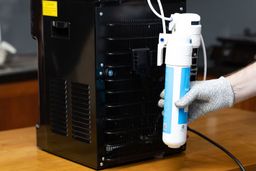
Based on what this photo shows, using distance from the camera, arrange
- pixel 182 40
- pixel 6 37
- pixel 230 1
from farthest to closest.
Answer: pixel 230 1 < pixel 6 37 < pixel 182 40

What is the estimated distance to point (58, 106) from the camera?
1.43 meters

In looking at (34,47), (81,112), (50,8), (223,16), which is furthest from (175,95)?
(223,16)

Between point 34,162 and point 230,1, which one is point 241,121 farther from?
point 230,1

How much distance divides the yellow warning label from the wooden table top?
364 millimetres

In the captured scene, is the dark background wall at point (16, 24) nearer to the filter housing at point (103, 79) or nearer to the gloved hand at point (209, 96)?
the filter housing at point (103, 79)

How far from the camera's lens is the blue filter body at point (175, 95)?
4.00 ft

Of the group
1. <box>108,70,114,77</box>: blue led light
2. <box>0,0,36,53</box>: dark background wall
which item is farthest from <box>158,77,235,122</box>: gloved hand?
<box>0,0,36,53</box>: dark background wall

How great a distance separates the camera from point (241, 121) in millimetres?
1822

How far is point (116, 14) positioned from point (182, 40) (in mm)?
192

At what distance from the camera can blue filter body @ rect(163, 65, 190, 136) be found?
1.22 meters

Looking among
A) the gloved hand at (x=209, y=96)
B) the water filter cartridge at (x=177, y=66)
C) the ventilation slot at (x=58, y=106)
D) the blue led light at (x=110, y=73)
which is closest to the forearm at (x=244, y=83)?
the gloved hand at (x=209, y=96)

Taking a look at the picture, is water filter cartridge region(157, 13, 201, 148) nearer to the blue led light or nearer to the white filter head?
the white filter head

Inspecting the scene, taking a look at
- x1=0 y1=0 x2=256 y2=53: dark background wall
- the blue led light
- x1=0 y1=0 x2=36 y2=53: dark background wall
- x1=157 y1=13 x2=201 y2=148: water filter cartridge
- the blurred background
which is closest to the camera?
x1=157 y1=13 x2=201 y2=148: water filter cartridge

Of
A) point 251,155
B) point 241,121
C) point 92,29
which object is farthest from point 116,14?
point 241,121
